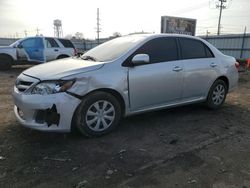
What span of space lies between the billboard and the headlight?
85.8ft

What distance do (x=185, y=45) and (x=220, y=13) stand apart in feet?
160

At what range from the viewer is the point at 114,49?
16.6 feet

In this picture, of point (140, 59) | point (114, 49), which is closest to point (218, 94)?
point (140, 59)

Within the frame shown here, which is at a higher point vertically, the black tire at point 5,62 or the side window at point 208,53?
the side window at point 208,53

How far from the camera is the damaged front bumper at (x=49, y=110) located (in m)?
3.96

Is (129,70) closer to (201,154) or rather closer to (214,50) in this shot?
(201,154)

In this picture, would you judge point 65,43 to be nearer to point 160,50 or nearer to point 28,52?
point 28,52

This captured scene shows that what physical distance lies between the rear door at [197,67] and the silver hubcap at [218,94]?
319 millimetres

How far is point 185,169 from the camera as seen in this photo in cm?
348

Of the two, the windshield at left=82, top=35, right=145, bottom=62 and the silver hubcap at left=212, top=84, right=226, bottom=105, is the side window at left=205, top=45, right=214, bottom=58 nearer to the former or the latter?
the silver hubcap at left=212, top=84, right=226, bottom=105

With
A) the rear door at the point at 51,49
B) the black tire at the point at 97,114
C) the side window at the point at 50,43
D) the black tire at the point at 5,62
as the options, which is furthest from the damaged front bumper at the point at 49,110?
the black tire at the point at 5,62

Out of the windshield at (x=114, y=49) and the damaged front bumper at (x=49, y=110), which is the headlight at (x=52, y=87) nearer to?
the damaged front bumper at (x=49, y=110)

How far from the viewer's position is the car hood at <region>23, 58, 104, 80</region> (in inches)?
163

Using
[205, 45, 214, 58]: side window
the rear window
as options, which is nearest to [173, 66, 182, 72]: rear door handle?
[205, 45, 214, 58]: side window
